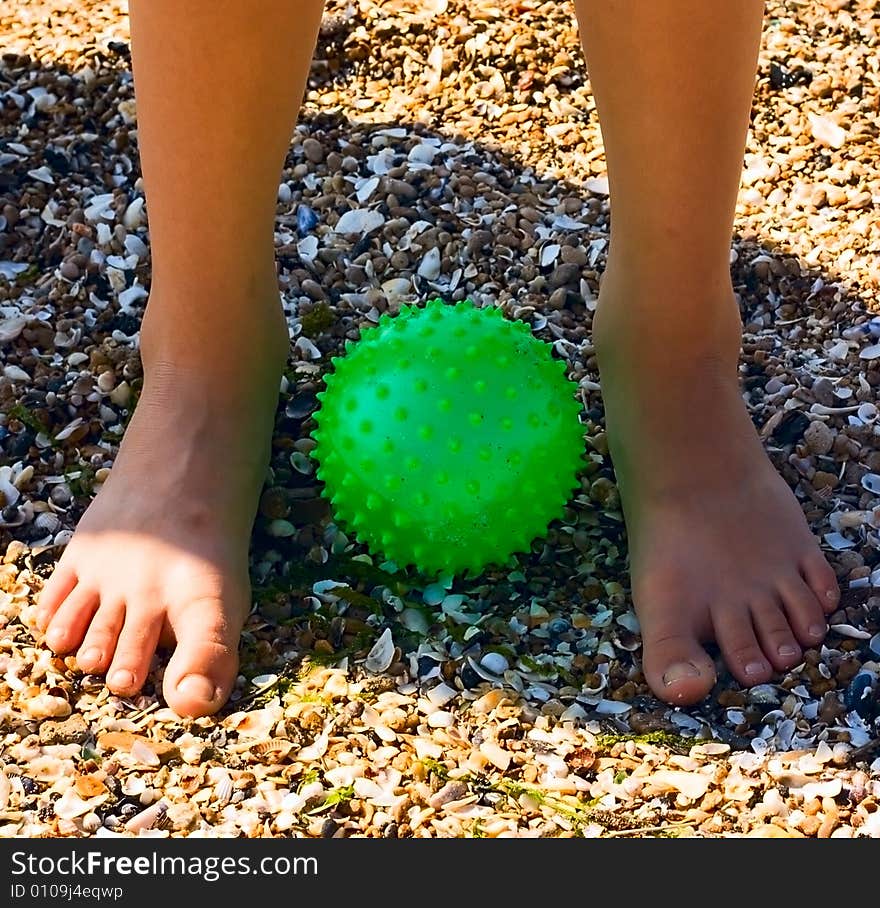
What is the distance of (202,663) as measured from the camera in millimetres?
1802

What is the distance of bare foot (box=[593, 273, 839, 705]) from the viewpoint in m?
1.88

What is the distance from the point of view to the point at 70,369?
236cm

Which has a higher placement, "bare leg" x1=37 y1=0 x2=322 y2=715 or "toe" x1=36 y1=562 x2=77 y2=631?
"bare leg" x1=37 y1=0 x2=322 y2=715

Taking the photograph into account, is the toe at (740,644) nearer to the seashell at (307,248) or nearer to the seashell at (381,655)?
the seashell at (381,655)

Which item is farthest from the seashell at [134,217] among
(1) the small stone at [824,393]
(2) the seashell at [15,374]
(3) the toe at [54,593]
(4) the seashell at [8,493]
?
Result: (1) the small stone at [824,393]

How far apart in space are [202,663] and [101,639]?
0.57 feet

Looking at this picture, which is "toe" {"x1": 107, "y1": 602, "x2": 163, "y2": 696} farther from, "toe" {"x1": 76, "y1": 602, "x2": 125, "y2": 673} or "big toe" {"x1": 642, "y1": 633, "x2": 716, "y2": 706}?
"big toe" {"x1": 642, "y1": 633, "x2": 716, "y2": 706}

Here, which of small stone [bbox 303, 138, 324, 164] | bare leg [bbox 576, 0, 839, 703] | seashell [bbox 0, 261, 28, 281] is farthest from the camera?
small stone [bbox 303, 138, 324, 164]

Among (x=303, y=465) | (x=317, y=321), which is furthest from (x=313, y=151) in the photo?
(x=303, y=465)

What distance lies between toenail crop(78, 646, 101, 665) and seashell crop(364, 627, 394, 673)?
39 cm

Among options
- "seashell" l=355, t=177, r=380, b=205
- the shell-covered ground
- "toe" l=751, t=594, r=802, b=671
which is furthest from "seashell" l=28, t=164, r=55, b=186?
"toe" l=751, t=594, r=802, b=671

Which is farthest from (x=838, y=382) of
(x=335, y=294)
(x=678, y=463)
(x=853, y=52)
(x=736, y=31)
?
(x=853, y=52)

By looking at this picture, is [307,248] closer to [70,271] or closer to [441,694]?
[70,271]

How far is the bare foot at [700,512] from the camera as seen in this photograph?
188 cm
